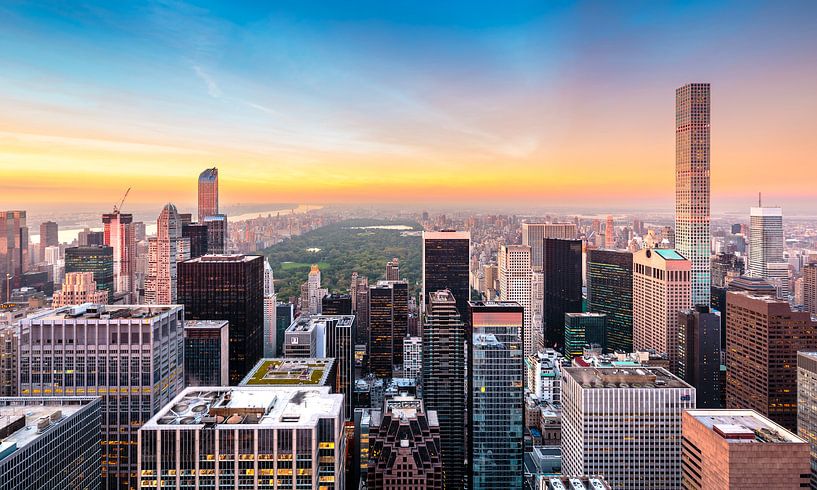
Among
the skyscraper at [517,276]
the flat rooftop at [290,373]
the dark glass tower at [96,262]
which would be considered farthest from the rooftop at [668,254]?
the dark glass tower at [96,262]

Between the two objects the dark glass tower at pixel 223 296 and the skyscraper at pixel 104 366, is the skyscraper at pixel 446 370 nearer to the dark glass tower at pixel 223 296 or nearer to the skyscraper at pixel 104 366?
the dark glass tower at pixel 223 296

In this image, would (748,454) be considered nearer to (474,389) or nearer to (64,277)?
(474,389)

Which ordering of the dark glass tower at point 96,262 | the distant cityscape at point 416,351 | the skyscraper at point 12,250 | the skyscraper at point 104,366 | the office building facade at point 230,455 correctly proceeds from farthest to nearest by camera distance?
the dark glass tower at point 96,262 < the skyscraper at point 12,250 < the skyscraper at point 104,366 < the distant cityscape at point 416,351 < the office building facade at point 230,455

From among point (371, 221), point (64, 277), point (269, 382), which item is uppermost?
point (371, 221)

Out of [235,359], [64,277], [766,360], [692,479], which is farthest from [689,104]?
[64,277]

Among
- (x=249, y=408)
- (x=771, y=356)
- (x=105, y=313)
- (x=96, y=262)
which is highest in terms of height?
(x=96, y=262)

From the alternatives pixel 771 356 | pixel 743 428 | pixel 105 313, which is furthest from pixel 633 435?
pixel 105 313

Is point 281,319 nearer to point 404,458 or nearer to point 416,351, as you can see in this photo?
point 416,351
